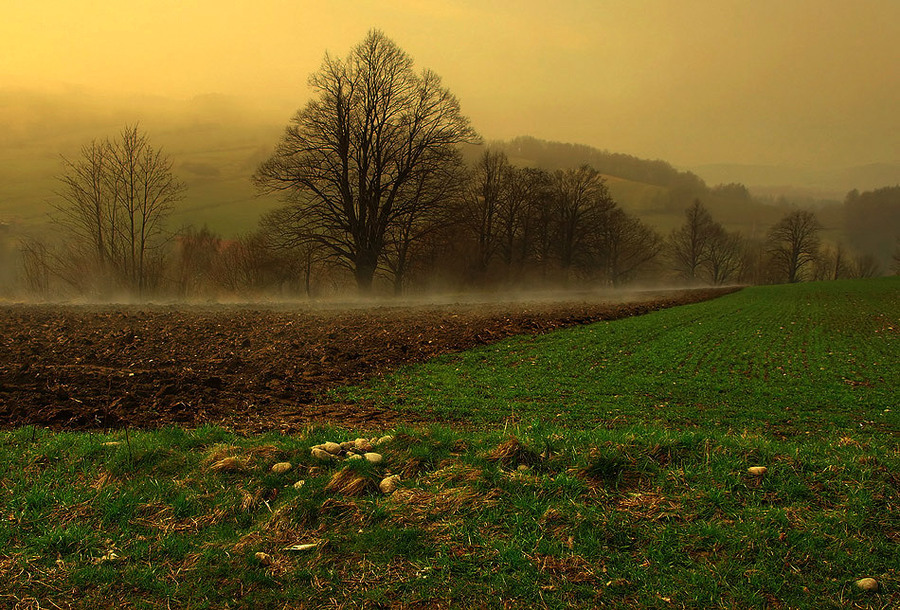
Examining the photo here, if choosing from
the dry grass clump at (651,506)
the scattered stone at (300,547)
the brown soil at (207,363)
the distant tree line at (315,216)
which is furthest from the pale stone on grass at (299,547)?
the distant tree line at (315,216)

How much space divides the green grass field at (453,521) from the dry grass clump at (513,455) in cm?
2

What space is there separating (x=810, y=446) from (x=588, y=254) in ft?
204

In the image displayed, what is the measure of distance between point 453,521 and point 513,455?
3.94ft

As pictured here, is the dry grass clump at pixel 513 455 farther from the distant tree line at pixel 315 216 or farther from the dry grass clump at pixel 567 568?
the distant tree line at pixel 315 216

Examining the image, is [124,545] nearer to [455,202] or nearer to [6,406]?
[6,406]

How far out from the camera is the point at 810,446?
5930mm

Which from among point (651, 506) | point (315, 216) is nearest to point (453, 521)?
point (651, 506)

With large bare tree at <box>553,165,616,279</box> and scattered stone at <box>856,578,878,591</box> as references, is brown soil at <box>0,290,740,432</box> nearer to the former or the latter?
scattered stone at <box>856,578,878,591</box>

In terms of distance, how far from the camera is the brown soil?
755cm

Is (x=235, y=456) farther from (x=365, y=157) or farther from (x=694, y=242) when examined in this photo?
(x=694, y=242)

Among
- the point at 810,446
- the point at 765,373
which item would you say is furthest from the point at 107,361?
the point at 765,373

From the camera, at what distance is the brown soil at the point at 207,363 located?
755cm

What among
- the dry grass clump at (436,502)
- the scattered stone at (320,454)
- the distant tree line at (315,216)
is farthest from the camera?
the distant tree line at (315,216)

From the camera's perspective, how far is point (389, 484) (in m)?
4.86
